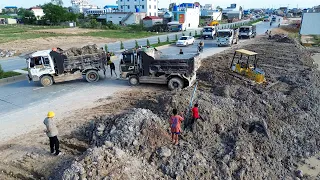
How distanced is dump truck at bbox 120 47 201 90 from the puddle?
6.86 meters

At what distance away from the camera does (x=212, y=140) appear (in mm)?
8102

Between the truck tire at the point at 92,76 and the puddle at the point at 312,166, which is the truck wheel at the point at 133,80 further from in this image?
the puddle at the point at 312,166

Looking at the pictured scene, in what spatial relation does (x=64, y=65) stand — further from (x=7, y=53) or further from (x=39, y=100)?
(x=7, y=53)

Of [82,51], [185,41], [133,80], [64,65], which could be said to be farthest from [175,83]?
[185,41]

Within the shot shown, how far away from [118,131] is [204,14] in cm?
10675

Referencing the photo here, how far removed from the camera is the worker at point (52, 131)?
7.55 meters

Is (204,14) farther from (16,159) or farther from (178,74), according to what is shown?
(16,159)

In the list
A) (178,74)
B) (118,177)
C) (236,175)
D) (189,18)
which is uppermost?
(189,18)

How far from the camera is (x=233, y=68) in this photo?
16.2 meters

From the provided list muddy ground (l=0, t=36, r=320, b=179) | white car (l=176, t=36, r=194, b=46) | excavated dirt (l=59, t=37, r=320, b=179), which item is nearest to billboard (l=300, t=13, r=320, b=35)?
white car (l=176, t=36, r=194, b=46)

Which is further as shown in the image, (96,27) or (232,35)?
(96,27)

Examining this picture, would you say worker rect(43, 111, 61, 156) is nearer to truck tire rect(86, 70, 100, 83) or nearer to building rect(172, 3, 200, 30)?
truck tire rect(86, 70, 100, 83)

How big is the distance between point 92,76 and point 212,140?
996cm

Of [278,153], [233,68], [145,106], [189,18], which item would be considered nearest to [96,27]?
[189,18]
